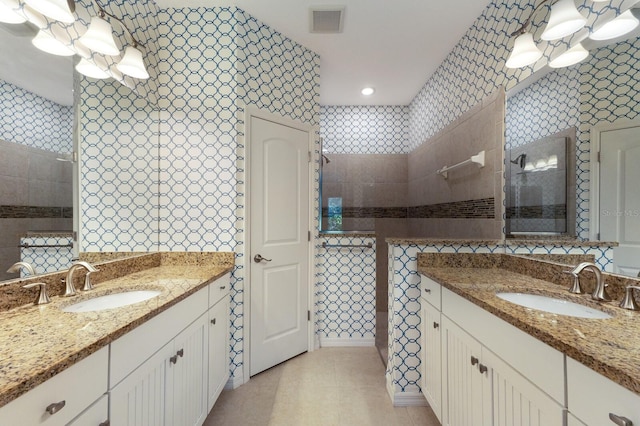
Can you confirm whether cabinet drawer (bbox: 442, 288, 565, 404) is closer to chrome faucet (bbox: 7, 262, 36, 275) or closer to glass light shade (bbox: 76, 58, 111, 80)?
chrome faucet (bbox: 7, 262, 36, 275)

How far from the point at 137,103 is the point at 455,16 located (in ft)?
7.38

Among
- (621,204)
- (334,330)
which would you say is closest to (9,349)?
(621,204)

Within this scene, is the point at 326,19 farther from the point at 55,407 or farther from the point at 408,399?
the point at 408,399

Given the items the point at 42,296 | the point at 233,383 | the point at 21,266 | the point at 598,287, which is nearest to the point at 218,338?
the point at 233,383

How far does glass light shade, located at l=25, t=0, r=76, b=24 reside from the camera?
1.14 m

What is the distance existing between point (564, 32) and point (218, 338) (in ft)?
7.59

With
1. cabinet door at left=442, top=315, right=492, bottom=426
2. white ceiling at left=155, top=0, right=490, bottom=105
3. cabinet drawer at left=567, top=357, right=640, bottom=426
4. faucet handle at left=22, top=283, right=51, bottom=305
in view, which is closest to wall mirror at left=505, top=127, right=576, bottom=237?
cabinet door at left=442, top=315, right=492, bottom=426

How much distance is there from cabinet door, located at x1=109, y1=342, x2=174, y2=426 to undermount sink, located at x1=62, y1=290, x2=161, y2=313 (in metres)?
0.29

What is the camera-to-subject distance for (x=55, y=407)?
636 mm

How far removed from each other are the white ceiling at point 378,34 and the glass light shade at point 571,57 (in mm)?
870

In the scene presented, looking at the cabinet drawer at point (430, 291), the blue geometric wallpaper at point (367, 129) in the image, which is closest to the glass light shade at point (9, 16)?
the cabinet drawer at point (430, 291)

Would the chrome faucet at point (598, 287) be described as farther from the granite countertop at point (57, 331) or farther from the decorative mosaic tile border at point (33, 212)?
the decorative mosaic tile border at point (33, 212)

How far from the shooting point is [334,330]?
8.72 ft

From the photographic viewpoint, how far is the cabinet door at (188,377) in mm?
1199
